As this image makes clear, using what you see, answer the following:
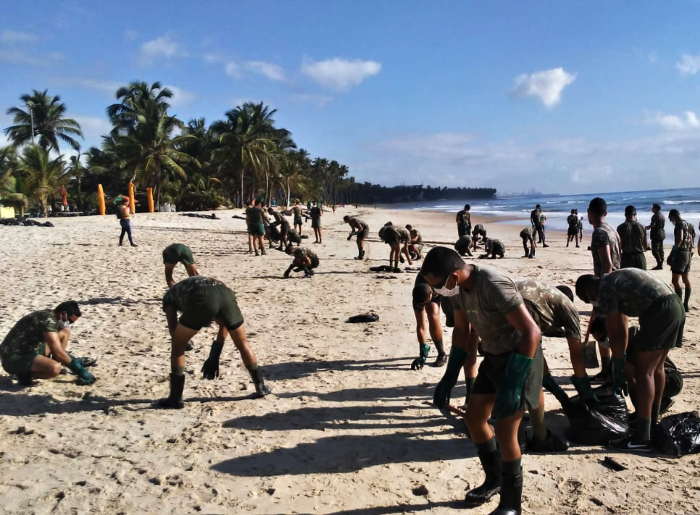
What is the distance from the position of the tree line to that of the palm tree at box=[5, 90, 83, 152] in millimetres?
77

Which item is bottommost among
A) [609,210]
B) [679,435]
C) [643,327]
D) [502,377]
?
[679,435]

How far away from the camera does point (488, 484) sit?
11.6ft

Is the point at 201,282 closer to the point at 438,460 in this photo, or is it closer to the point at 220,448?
the point at 220,448

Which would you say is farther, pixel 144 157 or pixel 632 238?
pixel 144 157

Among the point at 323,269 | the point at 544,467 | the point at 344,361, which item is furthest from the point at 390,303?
the point at 544,467

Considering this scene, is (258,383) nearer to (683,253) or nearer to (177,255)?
(177,255)

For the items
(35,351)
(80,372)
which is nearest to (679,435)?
(80,372)

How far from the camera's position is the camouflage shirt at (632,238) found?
318 inches

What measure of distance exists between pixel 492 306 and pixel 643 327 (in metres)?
1.73

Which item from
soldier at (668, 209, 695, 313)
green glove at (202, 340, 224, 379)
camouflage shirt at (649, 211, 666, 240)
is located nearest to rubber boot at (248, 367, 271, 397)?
green glove at (202, 340, 224, 379)

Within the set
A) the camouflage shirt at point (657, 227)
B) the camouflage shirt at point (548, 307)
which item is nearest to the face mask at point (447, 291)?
the camouflage shirt at point (548, 307)

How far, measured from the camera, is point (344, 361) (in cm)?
661

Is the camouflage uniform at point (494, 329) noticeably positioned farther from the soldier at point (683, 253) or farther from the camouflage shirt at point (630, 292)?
the soldier at point (683, 253)

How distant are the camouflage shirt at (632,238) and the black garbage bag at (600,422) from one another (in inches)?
172
